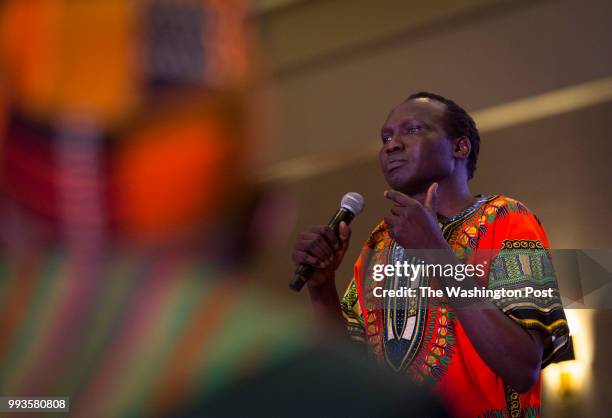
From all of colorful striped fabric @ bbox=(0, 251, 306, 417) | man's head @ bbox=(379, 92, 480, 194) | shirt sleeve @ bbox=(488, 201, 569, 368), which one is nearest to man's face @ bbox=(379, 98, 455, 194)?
man's head @ bbox=(379, 92, 480, 194)

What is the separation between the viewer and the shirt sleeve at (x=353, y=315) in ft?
5.21

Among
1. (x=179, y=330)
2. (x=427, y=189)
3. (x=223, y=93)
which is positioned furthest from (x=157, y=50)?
(x=427, y=189)

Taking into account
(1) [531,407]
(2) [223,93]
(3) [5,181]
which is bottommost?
(1) [531,407]

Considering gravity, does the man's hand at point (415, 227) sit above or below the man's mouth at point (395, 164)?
below

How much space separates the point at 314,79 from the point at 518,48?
0.99 metres

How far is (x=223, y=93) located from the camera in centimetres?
221

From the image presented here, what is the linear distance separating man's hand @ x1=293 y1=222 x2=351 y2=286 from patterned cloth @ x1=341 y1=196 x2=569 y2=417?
0.13 m

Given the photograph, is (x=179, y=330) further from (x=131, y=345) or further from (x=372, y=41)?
(x=372, y=41)

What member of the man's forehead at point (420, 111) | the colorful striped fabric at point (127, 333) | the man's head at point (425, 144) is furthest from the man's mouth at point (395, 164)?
the colorful striped fabric at point (127, 333)

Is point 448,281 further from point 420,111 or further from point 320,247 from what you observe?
point 420,111

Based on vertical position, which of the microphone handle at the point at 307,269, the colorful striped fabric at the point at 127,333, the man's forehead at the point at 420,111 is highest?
the man's forehead at the point at 420,111

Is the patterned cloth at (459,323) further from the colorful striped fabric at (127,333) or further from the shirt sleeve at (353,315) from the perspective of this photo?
the colorful striped fabric at (127,333)

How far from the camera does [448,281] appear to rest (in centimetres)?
133

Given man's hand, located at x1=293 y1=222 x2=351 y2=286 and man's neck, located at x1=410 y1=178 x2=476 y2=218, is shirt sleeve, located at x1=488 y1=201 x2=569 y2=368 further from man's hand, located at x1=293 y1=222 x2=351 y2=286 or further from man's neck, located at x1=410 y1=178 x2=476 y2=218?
man's hand, located at x1=293 y1=222 x2=351 y2=286
